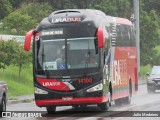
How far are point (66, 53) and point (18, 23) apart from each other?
2647 centimetres

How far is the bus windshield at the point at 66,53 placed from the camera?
831 inches

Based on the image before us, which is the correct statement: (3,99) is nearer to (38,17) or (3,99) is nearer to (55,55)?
(55,55)

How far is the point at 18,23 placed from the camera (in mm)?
47125

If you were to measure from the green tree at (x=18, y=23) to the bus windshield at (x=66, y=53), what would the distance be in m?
25.0

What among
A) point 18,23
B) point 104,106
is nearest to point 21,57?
point 18,23

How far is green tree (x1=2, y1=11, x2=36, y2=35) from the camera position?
152 ft

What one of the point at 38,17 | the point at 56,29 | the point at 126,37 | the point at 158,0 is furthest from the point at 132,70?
the point at 158,0

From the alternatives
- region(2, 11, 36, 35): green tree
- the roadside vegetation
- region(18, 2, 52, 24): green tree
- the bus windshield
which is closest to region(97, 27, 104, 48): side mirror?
the bus windshield

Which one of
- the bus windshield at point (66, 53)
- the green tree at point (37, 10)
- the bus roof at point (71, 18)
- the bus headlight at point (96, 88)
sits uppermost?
the green tree at point (37, 10)

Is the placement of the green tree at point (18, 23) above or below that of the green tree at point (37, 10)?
below

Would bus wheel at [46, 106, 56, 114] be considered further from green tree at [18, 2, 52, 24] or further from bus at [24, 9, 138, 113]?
green tree at [18, 2, 52, 24]

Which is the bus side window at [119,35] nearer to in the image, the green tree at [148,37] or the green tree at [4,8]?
the green tree at [148,37]

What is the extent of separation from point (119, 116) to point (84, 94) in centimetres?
171

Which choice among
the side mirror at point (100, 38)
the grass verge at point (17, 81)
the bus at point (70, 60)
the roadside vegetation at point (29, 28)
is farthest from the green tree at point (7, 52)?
the side mirror at point (100, 38)
